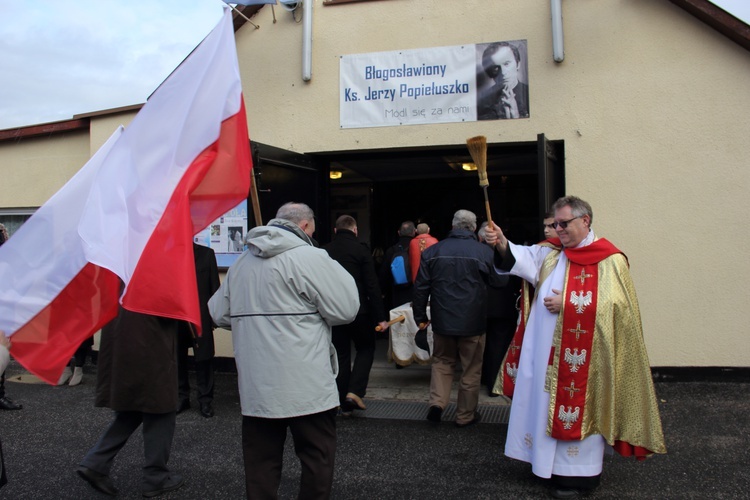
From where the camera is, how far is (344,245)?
5.71 metres

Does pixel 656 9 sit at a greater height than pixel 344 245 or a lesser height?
greater

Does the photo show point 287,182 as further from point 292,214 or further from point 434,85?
point 292,214

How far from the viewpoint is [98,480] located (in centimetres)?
394

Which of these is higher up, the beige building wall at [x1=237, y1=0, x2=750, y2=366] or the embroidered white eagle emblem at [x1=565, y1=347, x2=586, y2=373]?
the beige building wall at [x1=237, y1=0, x2=750, y2=366]

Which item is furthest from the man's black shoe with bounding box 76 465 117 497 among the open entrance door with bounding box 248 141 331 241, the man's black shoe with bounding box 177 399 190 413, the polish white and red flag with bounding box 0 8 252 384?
the open entrance door with bounding box 248 141 331 241

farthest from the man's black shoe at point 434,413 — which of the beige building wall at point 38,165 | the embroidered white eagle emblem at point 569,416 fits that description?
the beige building wall at point 38,165

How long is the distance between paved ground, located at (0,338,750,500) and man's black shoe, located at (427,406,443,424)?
0.09 m

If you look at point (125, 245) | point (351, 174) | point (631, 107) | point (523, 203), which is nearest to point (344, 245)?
point (125, 245)

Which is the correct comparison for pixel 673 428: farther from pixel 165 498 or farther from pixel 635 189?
pixel 165 498

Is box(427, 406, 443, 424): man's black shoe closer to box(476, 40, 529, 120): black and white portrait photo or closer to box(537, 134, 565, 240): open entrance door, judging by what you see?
box(537, 134, 565, 240): open entrance door

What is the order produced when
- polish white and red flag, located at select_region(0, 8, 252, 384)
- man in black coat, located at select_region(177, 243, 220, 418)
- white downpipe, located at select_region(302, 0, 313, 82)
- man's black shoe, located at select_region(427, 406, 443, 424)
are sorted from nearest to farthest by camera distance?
polish white and red flag, located at select_region(0, 8, 252, 384), man's black shoe, located at select_region(427, 406, 443, 424), man in black coat, located at select_region(177, 243, 220, 418), white downpipe, located at select_region(302, 0, 313, 82)

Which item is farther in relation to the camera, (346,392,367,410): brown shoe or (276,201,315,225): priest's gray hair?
(346,392,367,410): brown shoe

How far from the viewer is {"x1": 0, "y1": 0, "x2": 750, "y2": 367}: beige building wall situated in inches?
241

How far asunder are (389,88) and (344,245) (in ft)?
7.37
